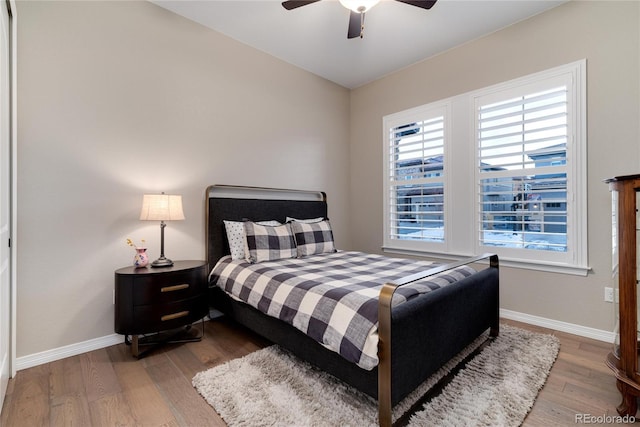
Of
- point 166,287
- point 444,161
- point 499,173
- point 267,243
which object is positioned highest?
point 444,161

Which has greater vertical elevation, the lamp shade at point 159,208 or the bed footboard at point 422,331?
the lamp shade at point 159,208

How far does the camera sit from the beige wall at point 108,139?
2.15 m

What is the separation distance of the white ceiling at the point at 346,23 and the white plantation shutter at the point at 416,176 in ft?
2.56

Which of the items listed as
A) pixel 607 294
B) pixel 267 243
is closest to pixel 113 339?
pixel 267 243

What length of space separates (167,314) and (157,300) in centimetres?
14

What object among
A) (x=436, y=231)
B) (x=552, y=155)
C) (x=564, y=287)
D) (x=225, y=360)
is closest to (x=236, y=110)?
(x=225, y=360)

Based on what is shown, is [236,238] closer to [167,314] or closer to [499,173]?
[167,314]

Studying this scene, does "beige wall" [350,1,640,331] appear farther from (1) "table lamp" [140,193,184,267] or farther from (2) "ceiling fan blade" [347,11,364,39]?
(1) "table lamp" [140,193,184,267]

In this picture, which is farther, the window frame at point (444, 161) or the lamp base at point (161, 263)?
the window frame at point (444, 161)

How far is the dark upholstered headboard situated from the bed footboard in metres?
2.05

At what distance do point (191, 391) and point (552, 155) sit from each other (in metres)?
3.48

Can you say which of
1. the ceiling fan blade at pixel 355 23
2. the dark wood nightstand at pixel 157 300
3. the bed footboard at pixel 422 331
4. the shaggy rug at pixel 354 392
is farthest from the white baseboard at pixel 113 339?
the ceiling fan blade at pixel 355 23

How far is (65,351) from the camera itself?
225cm

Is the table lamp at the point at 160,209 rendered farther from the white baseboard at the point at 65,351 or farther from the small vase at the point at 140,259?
the white baseboard at the point at 65,351
